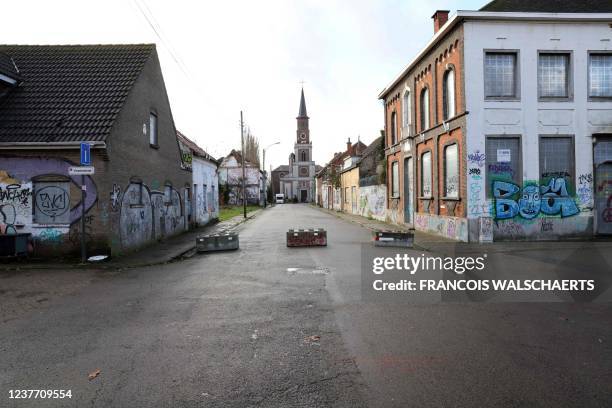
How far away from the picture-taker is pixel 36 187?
13305 mm

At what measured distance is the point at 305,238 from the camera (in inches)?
629

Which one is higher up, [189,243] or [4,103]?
[4,103]

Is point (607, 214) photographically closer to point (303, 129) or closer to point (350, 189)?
point (350, 189)

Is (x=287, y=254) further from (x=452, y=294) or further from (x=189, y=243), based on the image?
(x=452, y=294)

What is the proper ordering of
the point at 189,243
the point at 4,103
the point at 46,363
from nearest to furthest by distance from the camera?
1. the point at 46,363
2. the point at 4,103
3. the point at 189,243

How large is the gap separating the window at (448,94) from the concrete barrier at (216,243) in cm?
1004

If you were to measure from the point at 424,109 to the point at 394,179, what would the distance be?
6.31 meters

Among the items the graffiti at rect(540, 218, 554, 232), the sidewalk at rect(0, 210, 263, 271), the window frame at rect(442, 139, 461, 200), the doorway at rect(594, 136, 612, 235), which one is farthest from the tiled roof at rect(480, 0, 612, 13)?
the sidewalk at rect(0, 210, 263, 271)

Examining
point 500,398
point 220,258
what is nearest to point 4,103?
point 220,258

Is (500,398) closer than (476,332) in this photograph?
Yes

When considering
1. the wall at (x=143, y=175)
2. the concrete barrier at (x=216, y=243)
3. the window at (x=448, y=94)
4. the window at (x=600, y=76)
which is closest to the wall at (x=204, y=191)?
the wall at (x=143, y=175)

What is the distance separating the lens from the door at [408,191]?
78.0ft

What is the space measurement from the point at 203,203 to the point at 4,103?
45.7ft

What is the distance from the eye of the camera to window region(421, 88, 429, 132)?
21484 millimetres
